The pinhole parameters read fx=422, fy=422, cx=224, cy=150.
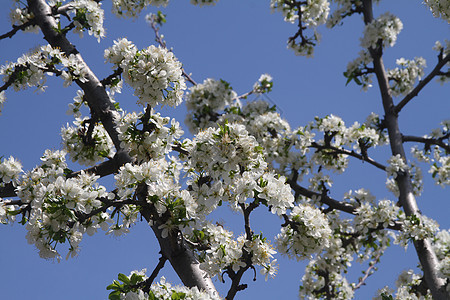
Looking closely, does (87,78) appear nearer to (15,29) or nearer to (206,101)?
(15,29)

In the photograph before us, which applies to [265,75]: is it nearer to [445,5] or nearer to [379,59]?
[379,59]

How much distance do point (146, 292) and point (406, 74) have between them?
7.81 metres

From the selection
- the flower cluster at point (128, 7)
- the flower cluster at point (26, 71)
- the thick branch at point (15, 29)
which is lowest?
the flower cluster at point (26, 71)

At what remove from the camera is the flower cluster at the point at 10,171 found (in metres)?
4.11

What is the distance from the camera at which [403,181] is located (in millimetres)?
7359

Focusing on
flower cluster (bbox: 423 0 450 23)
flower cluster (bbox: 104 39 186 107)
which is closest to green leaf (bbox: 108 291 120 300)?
flower cluster (bbox: 104 39 186 107)

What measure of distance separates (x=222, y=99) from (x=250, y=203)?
530cm

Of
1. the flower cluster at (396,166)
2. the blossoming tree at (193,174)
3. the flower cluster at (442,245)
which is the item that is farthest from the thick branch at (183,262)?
the flower cluster at (396,166)

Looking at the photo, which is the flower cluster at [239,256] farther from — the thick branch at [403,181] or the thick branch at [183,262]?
the thick branch at [403,181]

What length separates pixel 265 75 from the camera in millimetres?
9422

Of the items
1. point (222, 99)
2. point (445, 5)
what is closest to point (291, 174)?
point (222, 99)

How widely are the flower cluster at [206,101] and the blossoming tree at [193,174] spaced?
0.08 ft

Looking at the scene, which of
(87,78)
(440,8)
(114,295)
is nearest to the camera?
(114,295)

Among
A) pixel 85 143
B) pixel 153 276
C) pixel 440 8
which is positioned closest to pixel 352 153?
pixel 440 8
